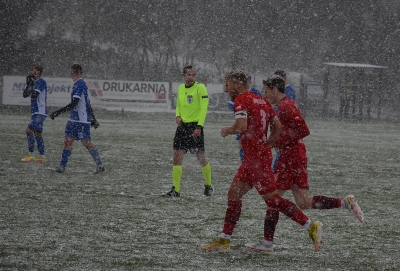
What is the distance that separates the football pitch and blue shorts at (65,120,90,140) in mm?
699

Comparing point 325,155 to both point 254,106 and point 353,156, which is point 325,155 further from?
point 254,106

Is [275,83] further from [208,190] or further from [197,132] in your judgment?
[208,190]

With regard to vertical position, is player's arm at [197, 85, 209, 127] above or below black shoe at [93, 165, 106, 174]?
above

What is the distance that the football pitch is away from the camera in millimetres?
6000

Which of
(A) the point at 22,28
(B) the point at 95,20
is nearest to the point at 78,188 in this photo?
(A) the point at 22,28

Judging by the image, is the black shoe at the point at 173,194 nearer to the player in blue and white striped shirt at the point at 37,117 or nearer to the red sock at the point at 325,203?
the red sock at the point at 325,203

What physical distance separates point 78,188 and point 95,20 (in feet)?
136

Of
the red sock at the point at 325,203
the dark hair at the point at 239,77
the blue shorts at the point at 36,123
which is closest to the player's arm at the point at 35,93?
the blue shorts at the point at 36,123

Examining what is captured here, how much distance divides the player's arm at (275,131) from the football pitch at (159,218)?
1096 mm

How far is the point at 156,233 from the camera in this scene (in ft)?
23.4

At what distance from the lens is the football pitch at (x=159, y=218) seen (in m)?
6.00

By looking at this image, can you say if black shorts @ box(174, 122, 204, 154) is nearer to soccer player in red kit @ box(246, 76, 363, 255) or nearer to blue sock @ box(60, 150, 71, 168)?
blue sock @ box(60, 150, 71, 168)

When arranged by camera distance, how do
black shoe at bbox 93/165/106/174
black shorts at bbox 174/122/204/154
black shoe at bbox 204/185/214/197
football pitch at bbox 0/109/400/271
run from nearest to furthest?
football pitch at bbox 0/109/400/271 < black shorts at bbox 174/122/204/154 < black shoe at bbox 204/185/214/197 < black shoe at bbox 93/165/106/174

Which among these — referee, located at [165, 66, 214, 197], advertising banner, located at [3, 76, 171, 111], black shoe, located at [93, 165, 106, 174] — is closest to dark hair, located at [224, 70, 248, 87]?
referee, located at [165, 66, 214, 197]
